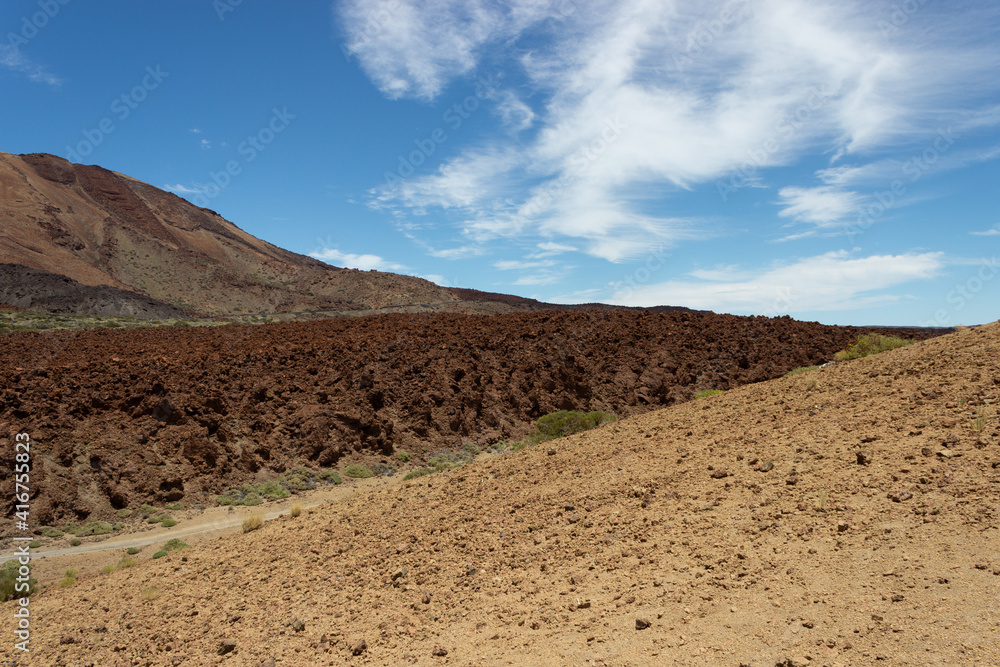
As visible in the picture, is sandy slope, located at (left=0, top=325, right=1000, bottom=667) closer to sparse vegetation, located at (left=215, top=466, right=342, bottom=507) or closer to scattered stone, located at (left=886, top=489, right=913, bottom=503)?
scattered stone, located at (left=886, top=489, right=913, bottom=503)

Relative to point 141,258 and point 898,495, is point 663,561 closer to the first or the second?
point 898,495

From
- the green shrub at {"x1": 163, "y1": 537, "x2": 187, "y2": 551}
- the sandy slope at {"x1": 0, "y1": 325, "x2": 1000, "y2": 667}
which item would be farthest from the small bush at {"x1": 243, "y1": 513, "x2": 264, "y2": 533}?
the green shrub at {"x1": 163, "y1": 537, "x2": 187, "y2": 551}

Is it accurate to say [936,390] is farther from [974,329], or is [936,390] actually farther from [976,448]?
[974,329]

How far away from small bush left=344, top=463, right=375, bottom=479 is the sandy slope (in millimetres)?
8715

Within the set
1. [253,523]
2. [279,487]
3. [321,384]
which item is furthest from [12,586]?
→ [321,384]

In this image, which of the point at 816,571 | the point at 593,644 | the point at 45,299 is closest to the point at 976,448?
the point at 816,571

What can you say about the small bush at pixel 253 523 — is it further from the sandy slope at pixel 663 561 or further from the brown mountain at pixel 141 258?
the brown mountain at pixel 141 258

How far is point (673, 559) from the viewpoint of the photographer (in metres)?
5.32

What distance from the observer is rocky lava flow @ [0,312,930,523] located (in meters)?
15.9

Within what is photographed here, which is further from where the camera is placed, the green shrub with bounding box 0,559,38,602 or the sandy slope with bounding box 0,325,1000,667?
the green shrub with bounding box 0,559,38,602

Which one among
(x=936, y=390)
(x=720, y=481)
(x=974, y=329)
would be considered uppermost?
(x=974, y=329)

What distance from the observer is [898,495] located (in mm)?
5090

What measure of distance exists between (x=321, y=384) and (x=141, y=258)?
298 ft

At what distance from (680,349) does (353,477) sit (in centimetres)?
1625
